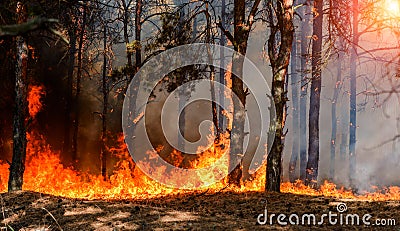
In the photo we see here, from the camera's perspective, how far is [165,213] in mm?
6707

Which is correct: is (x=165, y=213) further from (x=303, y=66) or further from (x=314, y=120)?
(x=303, y=66)

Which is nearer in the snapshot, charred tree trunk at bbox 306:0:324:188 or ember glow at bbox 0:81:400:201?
ember glow at bbox 0:81:400:201

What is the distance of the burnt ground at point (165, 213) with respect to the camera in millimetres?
5859

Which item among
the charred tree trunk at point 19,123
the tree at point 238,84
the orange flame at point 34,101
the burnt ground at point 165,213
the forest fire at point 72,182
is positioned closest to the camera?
the burnt ground at point 165,213

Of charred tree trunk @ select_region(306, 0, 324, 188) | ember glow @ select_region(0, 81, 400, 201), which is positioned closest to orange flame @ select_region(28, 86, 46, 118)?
ember glow @ select_region(0, 81, 400, 201)

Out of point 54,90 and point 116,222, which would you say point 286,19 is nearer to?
point 116,222

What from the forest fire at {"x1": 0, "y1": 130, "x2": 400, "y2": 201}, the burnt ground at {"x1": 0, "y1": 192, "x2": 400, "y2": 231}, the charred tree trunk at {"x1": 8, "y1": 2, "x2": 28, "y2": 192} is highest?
the charred tree trunk at {"x1": 8, "y1": 2, "x2": 28, "y2": 192}

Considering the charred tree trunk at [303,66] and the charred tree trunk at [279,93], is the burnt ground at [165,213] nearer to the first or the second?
the charred tree trunk at [279,93]

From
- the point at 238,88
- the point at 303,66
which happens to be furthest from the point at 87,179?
the point at 303,66

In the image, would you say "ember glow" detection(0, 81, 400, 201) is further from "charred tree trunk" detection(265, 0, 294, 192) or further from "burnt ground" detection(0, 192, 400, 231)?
"burnt ground" detection(0, 192, 400, 231)

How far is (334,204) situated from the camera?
7707 millimetres

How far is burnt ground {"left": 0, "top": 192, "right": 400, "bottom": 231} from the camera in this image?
5.86 metres

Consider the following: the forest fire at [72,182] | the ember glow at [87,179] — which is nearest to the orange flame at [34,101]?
the ember glow at [87,179]

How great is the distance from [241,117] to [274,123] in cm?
274
